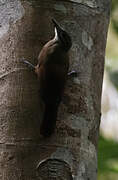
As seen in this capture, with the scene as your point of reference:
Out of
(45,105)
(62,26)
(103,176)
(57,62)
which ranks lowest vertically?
(103,176)

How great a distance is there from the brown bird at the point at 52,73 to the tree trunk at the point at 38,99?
34mm

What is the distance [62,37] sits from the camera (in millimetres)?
1917

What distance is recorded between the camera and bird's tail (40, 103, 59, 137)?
183 cm

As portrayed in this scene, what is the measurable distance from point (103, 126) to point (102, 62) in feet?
6.87

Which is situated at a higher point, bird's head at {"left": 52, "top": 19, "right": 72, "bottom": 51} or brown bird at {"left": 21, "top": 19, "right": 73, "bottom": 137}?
bird's head at {"left": 52, "top": 19, "right": 72, "bottom": 51}

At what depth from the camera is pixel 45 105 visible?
1.88 meters

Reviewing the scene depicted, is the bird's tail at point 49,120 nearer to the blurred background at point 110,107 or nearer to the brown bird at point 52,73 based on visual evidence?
the brown bird at point 52,73

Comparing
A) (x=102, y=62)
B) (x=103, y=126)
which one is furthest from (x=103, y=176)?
(x=102, y=62)

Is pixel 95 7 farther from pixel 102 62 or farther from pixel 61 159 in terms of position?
pixel 61 159

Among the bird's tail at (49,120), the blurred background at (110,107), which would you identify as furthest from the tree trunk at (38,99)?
the blurred background at (110,107)

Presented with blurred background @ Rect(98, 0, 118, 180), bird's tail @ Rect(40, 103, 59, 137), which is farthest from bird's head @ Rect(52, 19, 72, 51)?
blurred background @ Rect(98, 0, 118, 180)

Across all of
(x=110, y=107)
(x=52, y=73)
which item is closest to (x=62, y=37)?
(x=52, y=73)

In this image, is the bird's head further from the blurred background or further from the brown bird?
the blurred background

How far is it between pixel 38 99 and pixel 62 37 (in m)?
0.21
